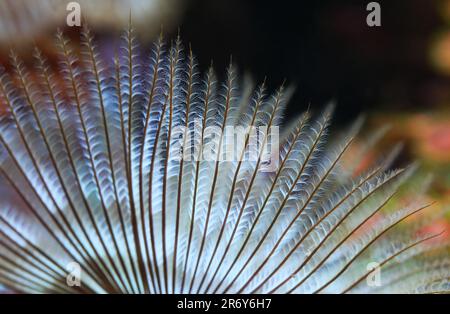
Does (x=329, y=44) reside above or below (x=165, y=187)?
above

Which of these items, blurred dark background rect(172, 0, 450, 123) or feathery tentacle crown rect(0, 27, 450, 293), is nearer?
feathery tentacle crown rect(0, 27, 450, 293)

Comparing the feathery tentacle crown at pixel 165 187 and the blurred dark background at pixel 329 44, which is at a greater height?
the blurred dark background at pixel 329 44

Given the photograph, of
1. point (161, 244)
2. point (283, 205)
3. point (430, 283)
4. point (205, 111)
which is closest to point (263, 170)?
point (283, 205)

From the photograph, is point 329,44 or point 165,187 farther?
point 329,44

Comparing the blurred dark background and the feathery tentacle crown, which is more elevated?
the blurred dark background

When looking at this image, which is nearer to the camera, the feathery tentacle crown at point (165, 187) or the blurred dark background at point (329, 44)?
the feathery tentacle crown at point (165, 187)
